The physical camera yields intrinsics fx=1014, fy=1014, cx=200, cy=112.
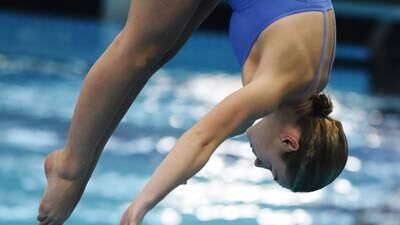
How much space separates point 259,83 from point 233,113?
145mm

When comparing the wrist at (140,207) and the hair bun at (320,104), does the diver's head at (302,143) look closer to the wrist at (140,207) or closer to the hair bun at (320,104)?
the hair bun at (320,104)

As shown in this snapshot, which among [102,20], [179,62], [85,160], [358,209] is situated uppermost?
[85,160]

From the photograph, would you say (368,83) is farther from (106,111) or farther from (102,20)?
(106,111)

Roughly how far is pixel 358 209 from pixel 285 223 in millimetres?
625

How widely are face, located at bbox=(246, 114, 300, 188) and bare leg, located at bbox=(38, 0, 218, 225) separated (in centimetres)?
42

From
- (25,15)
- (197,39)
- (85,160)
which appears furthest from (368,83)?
(85,160)

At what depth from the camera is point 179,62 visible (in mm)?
10734

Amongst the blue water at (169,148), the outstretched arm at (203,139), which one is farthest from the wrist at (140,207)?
the blue water at (169,148)

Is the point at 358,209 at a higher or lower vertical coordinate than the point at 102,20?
higher

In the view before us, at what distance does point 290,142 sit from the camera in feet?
11.1

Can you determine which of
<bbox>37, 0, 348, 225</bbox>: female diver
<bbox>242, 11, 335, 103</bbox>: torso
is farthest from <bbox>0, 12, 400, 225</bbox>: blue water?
<bbox>242, 11, 335, 103</bbox>: torso

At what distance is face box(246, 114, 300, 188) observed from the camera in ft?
11.1

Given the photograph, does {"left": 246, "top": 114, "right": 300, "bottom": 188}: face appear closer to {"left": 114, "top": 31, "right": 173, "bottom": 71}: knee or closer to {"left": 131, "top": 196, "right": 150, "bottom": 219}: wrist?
{"left": 114, "top": 31, "right": 173, "bottom": 71}: knee

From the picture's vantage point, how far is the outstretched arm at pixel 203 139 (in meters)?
3.06
